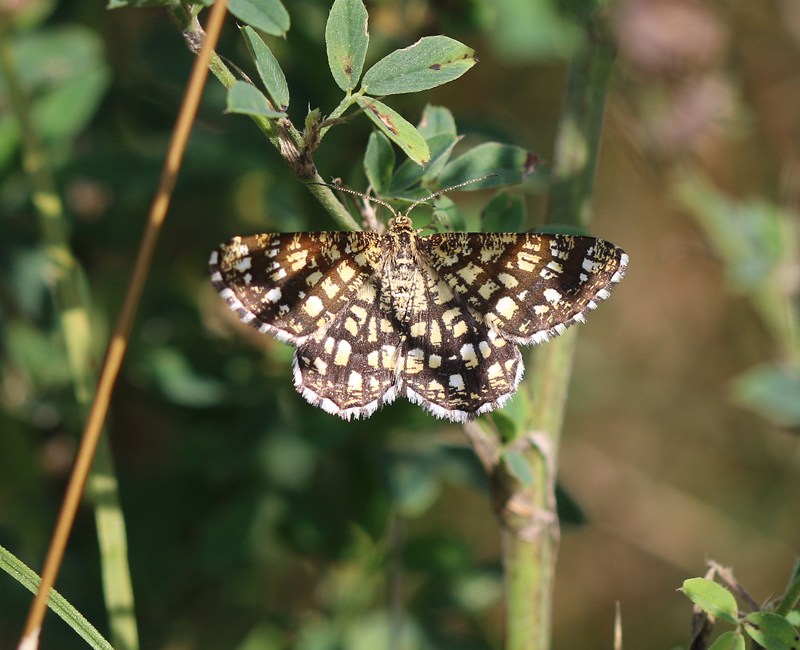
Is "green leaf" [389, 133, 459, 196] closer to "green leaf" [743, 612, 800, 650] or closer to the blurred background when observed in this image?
the blurred background

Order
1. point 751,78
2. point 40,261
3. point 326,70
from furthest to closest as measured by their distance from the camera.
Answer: point 751,78 < point 40,261 < point 326,70

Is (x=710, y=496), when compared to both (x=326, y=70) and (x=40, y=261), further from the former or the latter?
(x=40, y=261)

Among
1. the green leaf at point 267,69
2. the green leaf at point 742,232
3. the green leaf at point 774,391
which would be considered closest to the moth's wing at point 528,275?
the green leaf at point 267,69

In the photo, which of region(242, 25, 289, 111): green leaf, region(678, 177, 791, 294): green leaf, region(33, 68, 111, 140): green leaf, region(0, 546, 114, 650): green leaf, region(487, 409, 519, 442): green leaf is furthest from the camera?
region(678, 177, 791, 294): green leaf

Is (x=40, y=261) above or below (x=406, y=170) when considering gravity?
below

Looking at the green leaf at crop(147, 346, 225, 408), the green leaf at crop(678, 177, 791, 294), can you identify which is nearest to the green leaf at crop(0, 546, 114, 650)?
the green leaf at crop(147, 346, 225, 408)

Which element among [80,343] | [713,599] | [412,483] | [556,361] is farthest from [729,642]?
[80,343]

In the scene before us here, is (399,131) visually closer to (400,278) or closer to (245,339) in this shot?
(400,278)

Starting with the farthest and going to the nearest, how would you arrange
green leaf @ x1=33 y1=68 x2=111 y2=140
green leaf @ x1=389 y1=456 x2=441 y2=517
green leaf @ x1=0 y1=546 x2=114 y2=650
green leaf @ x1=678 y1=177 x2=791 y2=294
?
green leaf @ x1=678 y1=177 x2=791 y2=294 < green leaf @ x1=33 y1=68 x2=111 y2=140 < green leaf @ x1=389 y1=456 x2=441 y2=517 < green leaf @ x1=0 y1=546 x2=114 y2=650

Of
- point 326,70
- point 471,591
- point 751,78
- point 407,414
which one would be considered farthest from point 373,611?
point 751,78
